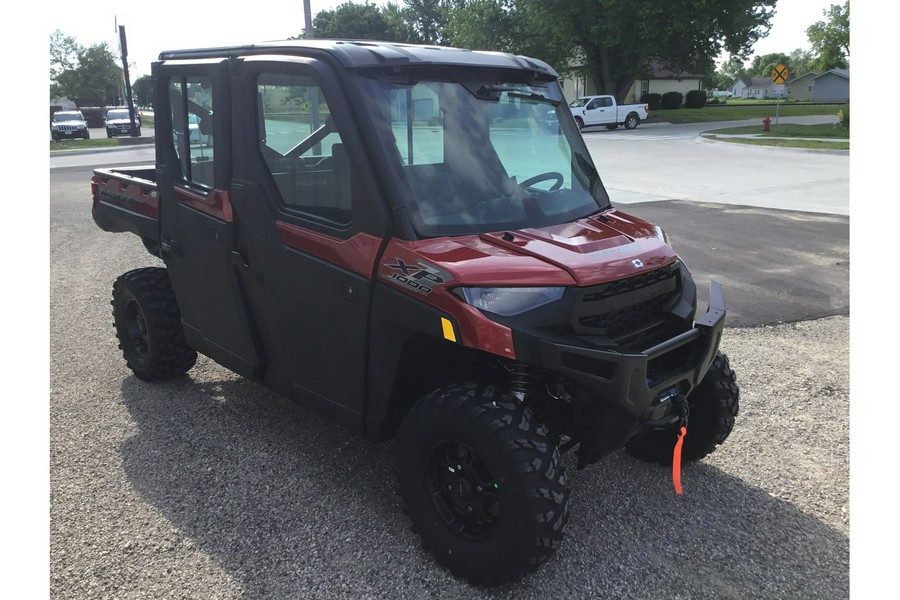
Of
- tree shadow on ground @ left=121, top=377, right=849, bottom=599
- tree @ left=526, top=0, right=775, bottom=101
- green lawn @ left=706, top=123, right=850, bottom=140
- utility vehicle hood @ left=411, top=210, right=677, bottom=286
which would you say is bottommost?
tree shadow on ground @ left=121, top=377, right=849, bottom=599

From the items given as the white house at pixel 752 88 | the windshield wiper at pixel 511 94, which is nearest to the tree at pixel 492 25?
the windshield wiper at pixel 511 94

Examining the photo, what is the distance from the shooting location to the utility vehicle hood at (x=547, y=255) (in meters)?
2.85

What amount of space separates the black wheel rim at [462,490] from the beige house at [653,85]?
5295cm

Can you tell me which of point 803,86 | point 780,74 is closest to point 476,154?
point 780,74

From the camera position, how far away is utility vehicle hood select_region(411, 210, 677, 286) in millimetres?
2850

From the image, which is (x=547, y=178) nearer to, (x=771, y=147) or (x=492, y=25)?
(x=771, y=147)

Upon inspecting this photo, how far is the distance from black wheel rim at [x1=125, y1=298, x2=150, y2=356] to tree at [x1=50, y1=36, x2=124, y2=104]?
271ft

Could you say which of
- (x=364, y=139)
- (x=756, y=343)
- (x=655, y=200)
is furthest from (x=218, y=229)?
(x=655, y=200)

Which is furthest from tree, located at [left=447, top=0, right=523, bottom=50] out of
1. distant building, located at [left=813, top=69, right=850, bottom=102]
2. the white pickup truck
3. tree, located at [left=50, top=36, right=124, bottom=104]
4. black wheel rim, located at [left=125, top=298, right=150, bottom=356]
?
distant building, located at [left=813, top=69, right=850, bottom=102]

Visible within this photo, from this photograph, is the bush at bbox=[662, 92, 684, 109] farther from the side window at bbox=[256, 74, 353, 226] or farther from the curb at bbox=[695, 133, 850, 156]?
the side window at bbox=[256, 74, 353, 226]

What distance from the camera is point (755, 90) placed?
148 metres

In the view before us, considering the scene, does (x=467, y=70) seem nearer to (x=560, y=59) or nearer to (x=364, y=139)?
(x=364, y=139)

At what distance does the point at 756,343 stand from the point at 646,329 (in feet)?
11.2

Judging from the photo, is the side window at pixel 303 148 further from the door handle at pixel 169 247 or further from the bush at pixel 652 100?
the bush at pixel 652 100
